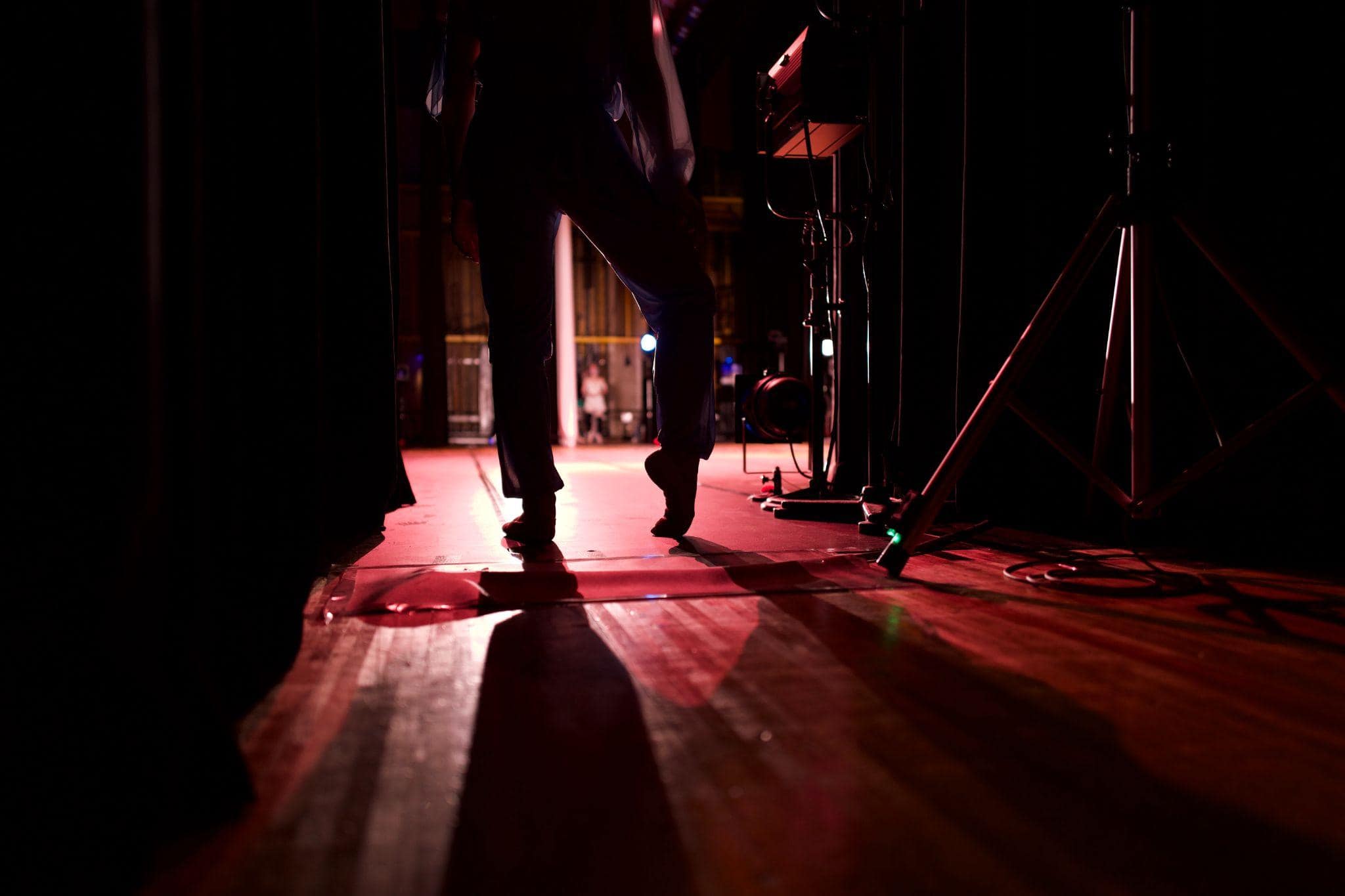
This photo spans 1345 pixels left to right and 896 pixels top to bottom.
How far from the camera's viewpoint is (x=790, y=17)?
7.62 metres

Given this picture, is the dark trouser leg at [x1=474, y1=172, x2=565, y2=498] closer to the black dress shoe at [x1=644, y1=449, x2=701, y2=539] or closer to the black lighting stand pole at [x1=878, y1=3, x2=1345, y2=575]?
the black dress shoe at [x1=644, y1=449, x2=701, y2=539]

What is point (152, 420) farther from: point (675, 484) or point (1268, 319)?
point (1268, 319)

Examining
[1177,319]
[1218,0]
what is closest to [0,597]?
[1177,319]

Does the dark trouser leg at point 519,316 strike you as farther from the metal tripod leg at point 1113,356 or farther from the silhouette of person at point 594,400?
the silhouette of person at point 594,400

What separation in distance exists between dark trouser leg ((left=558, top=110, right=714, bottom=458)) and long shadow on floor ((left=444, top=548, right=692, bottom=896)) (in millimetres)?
890

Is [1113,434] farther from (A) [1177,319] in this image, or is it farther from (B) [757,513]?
(B) [757,513]

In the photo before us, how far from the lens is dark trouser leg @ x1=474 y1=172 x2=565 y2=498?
1631 millimetres

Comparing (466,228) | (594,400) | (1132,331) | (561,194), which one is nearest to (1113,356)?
(1132,331)

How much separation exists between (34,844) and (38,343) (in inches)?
12.7

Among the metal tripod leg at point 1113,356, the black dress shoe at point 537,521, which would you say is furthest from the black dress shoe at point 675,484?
the metal tripod leg at point 1113,356

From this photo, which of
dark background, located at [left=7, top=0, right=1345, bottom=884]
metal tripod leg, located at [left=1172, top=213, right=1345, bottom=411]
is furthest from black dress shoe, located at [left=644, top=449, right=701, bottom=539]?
metal tripod leg, located at [left=1172, top=213, right=1345, bottom=411]

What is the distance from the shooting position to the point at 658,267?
169 cm

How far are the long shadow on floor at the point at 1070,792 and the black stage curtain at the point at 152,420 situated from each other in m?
0.54

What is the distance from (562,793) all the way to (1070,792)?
37 cm
